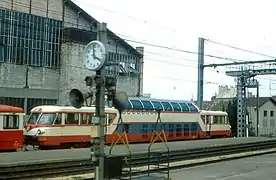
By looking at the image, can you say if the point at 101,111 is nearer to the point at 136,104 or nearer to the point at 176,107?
the point at 136,104

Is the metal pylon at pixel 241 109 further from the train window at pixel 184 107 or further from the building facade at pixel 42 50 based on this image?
the train window at pixel 184 107

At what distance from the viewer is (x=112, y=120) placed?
32719 mm

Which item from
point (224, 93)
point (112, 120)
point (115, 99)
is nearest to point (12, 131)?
point (112, 120)

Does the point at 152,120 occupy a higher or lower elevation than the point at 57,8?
lower

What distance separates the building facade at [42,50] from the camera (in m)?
49.4

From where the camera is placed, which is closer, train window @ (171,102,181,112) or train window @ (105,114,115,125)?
train window @ (105,114,115,125)

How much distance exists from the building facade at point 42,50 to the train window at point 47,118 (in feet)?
65.9

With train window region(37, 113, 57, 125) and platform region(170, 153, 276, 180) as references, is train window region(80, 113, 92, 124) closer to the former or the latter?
train window region(37, 113, 57, 125)

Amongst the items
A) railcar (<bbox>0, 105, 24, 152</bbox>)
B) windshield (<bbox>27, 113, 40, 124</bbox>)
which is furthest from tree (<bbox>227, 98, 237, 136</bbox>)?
railcar (<bbox>0, 105, 24, 152</bbox>)

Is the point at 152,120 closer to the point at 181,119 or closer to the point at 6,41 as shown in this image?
the point at 181,119

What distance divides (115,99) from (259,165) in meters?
15.2

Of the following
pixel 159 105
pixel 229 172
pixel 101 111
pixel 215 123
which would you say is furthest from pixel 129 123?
pixel 101 111

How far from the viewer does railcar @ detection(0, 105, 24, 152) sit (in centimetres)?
2569

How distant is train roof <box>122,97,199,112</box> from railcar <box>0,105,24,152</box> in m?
8.33
